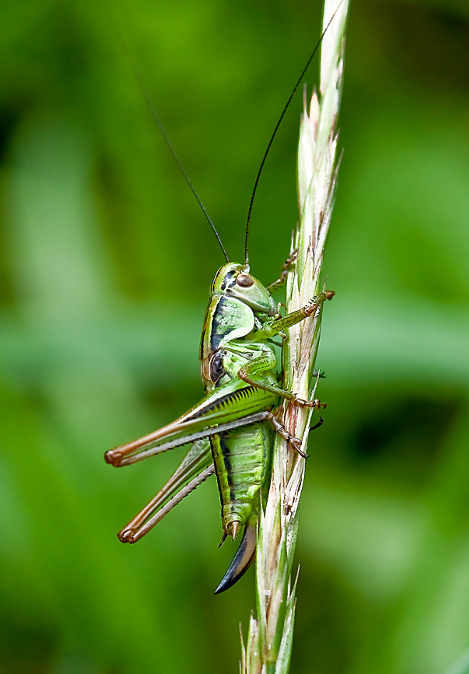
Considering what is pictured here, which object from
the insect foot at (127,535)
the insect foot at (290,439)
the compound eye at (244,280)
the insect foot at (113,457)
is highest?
the compound eye at (244,280)

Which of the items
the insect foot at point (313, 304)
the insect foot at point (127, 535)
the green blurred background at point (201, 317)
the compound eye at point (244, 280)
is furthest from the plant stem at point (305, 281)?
the green blurred background at point (201, 317)

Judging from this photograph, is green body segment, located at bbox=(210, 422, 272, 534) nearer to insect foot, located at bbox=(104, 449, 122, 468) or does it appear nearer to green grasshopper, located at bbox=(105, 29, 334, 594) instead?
green grasshopper, located at bbox=(105, 29, 334, 594)

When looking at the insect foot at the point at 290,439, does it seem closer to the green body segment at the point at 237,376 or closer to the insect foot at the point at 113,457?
the green body segment at the point at 237,376

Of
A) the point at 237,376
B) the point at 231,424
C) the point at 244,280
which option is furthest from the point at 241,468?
the point at 244,280

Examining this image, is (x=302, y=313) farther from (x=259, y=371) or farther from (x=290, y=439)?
(x=259, y=371)

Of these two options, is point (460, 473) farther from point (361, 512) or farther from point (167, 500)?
point (167, 500)

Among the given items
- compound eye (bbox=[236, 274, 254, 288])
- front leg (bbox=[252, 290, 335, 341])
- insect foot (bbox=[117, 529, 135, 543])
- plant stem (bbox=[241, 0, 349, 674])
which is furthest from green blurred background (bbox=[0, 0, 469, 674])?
plant stem (bbox=[241, 0, 349, 674])
